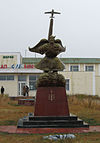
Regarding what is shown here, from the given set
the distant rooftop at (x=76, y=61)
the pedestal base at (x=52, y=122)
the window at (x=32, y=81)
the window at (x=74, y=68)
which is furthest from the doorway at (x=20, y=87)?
the pedestal base at (x=52, y=122)

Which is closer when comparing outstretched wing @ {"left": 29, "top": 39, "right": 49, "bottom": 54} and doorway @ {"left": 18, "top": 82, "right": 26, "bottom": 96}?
outstretched wing @ {"left": 29, "top": 39, "right": 49, "bottom": 54}

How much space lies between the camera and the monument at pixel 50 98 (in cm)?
975

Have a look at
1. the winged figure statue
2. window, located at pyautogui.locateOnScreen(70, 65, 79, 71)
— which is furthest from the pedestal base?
window, located at pyautogui.locateOnScreen(70, 65, 79, 71)

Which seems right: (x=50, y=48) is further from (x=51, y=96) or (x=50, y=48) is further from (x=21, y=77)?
(x=21, y=77)

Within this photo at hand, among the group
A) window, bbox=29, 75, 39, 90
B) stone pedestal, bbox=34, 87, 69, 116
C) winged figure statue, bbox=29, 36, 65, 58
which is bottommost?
stone pedestal, bbox=34, 87, 69, 116

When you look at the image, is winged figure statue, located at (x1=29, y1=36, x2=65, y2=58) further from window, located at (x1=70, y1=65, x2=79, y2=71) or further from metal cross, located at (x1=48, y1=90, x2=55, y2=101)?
window, located at (x1=70, y1=65, x2=79, y2=71)

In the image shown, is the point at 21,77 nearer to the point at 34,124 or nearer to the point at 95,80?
the point at 95,80

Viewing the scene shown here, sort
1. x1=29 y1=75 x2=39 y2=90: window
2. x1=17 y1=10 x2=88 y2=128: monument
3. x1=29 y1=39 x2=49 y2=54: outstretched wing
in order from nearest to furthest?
x1=17 y1=10 x2=88 y2=128: monument → x1=29 y1=39 x2=49 y2=54: outstretched wing → x1=29 y1=75 x2=39 y2=90: window

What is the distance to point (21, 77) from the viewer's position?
35.8m

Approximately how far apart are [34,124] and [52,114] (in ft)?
3.13

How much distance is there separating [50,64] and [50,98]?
59.3 inches

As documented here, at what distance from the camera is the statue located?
10.7 meters

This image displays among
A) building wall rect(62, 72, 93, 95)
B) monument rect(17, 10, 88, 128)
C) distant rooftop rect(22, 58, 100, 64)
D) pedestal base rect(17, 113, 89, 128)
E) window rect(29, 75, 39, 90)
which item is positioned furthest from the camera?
distant rooftop rect(22, 58, 100, 64)

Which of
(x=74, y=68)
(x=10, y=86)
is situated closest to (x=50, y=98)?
(x=10, y=86)
